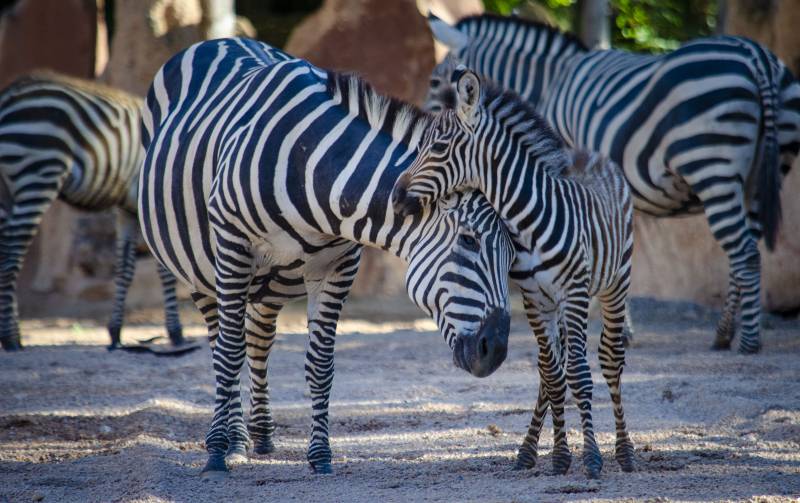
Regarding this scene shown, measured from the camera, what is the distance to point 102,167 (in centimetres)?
879

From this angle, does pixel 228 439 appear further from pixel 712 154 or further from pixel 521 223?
pixel 712 154

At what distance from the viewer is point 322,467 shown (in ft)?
15.3

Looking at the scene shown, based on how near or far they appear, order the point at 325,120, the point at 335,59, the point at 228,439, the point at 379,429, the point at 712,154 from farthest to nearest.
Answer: the point at 335,59, the point at 712,154, the point at 379,429, the point at 228,439, the point at 325,120

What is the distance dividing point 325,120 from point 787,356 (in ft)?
14.8

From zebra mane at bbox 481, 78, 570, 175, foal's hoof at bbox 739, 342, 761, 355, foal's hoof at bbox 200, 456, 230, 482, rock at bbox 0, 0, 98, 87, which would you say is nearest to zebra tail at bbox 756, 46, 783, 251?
foal's hoof at bbox 739, 342, 761, 355

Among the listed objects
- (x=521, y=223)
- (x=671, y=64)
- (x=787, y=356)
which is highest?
(x=671, y=64)

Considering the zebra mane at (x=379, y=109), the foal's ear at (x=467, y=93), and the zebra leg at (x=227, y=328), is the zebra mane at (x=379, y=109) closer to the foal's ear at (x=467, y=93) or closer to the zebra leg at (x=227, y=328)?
the foal's ear at (x=467, y=93)

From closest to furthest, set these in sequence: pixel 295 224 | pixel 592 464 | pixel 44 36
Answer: pixel 592 464 → pixel 295 224 → pixel 44 36

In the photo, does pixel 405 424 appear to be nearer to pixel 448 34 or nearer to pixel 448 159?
pixel 448 159

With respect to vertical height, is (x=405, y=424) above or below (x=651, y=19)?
below

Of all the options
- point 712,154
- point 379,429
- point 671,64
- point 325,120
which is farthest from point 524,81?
point 325,120

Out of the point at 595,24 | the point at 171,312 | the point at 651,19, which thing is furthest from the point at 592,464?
the point at 651,19

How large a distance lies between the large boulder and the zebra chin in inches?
297

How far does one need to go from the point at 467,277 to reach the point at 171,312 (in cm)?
522
